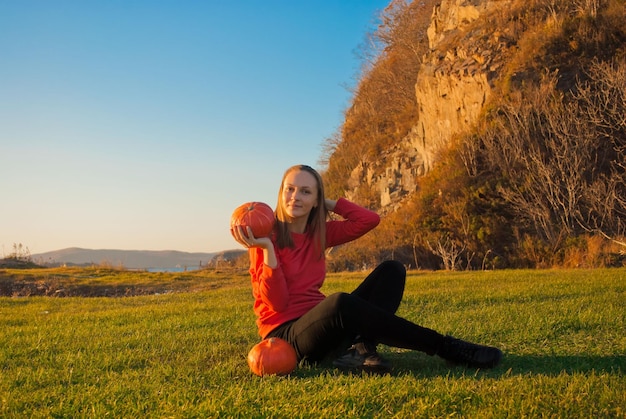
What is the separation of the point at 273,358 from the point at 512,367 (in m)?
1.99

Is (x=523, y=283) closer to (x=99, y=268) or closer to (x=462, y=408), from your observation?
(x=462, y=408)

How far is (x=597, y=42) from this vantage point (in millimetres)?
24219

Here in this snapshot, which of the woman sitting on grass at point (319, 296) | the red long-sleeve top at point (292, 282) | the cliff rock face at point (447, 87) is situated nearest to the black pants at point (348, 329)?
the woman sitting on grass at point (319, 296)

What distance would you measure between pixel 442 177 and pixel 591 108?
22.6 ft

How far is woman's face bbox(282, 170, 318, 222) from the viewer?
4691 mm

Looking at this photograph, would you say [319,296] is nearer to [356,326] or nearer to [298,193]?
[356,326]

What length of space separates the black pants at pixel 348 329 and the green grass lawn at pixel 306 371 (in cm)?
22

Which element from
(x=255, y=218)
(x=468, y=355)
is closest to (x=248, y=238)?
(x=255, y=218)

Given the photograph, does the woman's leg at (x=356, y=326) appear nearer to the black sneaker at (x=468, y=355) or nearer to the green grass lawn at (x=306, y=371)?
the black sneaker at (x=468, y=355)

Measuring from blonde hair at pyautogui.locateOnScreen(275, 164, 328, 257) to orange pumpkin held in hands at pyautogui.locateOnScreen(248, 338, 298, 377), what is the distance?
0.84 meters

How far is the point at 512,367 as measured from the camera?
451cm

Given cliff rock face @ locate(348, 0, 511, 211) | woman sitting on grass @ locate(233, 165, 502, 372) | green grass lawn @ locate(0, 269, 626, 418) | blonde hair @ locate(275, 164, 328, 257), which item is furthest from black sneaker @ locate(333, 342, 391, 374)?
cliff rock face @ locate(348, 0, 511, 211)

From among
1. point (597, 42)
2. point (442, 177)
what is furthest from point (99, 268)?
point (597, 42)

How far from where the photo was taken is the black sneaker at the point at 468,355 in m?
4.38
